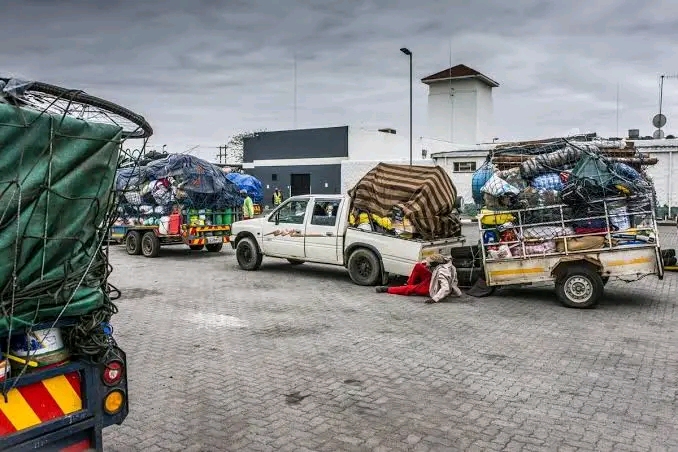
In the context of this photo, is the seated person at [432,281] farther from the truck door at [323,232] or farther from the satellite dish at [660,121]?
the satellite dish at [660,121]

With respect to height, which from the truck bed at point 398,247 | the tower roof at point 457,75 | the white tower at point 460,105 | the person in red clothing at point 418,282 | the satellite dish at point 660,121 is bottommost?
the person in red clothing at point 418,282

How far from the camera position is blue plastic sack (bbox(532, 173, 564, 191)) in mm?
10086

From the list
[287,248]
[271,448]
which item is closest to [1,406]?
[271,448]

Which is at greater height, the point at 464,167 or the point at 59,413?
the point at 464,167

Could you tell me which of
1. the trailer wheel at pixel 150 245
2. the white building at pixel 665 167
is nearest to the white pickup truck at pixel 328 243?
the trailer wheel at pixel 150 245

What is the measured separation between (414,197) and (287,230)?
323 cm

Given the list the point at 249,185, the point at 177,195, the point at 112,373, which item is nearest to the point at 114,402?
the point at 112,373

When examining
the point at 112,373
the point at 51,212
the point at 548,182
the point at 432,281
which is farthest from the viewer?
the point at 432,281

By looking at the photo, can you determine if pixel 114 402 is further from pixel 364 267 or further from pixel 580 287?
pixel 364 267

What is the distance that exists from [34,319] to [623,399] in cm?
513

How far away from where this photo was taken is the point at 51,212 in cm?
329

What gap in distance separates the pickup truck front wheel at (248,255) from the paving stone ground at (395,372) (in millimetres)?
3163

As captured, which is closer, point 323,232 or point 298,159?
point 323,232

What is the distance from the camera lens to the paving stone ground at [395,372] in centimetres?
481
